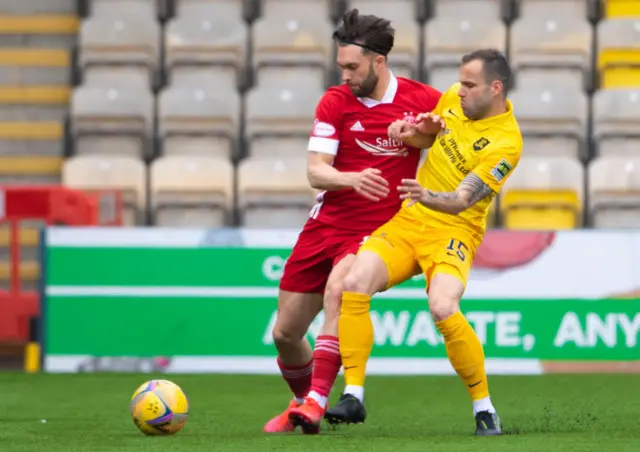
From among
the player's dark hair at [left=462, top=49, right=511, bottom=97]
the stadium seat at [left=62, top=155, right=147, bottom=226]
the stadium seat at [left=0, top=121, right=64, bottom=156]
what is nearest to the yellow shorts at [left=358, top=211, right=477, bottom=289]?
the player's dark hair at [left=462, top=49, right=511, bottom=97]

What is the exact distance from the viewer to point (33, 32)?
44.3 ft

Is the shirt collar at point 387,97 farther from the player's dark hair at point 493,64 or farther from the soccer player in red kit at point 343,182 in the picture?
the player's dark hair at point 493,64

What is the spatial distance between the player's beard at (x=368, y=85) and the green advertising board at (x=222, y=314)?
4093 millimetres

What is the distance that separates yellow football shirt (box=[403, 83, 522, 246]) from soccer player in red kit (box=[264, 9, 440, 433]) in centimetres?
15

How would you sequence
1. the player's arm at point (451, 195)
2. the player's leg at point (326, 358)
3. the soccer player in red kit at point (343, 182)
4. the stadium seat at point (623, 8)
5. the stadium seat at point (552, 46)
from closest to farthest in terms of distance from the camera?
the player's arm at point (451, 195)
the player's leg at point (326, 358)
the soccer player in red kit at point (343, 182)
the stadium seat at point (552, 46)
the stadium seat at point (623, 8)

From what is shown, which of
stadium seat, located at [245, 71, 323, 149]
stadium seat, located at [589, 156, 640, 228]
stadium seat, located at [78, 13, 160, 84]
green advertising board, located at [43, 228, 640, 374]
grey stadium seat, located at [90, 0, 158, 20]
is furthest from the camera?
grey stadium seat, located at [90, 0, 158, 20]

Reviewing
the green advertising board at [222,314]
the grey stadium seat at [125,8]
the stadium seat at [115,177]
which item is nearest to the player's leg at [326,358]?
the green advertising board at [222,314]

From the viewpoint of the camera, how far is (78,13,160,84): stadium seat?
12.9m

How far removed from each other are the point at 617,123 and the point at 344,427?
6681 mm

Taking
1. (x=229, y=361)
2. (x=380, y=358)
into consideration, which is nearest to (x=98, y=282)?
(x=229, y=361)

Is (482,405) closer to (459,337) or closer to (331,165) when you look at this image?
(459,337)

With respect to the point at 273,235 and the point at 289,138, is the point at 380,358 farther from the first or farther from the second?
the point at 289,138

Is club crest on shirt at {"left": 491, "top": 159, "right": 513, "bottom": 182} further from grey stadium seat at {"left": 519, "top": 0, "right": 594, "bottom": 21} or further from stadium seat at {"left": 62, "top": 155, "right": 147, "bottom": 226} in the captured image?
grey stadium seat at {"left": 519, "top": 0, "right": 594, "bottom": 21}

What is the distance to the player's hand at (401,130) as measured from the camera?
5719 millimetres
